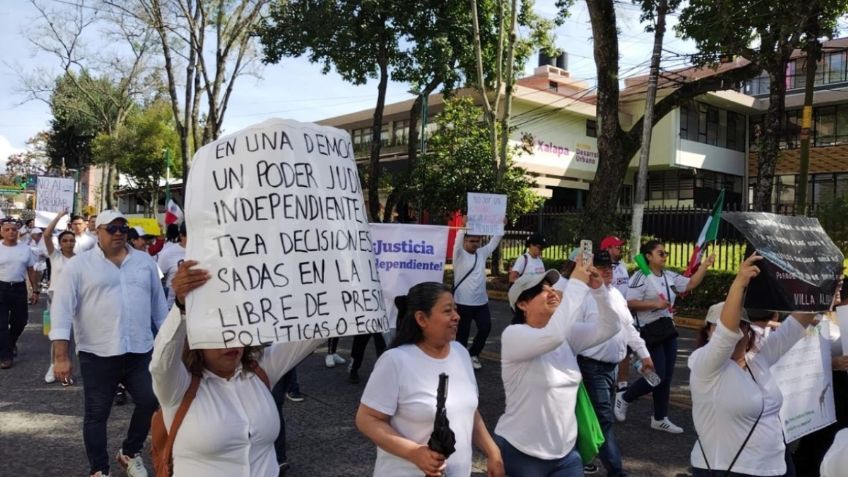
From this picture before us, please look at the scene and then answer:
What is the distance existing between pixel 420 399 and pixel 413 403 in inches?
1.3

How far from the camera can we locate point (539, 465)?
3.38 m

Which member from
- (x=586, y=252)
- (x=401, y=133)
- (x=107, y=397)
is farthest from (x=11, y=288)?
(x=401, y=133)

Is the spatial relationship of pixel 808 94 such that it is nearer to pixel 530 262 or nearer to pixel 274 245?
pixel 530 262

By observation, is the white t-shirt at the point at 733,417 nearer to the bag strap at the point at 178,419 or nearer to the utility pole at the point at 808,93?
the bag strap at the point at 178,419

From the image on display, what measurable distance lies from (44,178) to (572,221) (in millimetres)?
12573

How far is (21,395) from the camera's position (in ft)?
22.8

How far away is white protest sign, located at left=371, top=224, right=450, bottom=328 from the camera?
767 centimetres

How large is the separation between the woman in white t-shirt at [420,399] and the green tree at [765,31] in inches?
475

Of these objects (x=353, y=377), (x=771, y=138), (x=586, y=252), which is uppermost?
(x=771, y=138)

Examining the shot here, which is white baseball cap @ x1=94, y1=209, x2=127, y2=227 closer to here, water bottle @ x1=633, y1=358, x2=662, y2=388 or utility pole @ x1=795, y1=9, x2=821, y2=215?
water bottle @ x1=633, y1=358, x2=662, y2=388

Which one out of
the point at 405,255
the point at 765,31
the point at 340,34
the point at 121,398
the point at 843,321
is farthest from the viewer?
the point at 340,34

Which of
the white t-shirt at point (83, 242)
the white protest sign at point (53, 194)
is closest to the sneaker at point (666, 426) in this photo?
the white t-shirt at point (83, 242)

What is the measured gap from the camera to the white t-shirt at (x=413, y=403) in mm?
2764

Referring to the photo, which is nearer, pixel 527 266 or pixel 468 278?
pixel 468 278
